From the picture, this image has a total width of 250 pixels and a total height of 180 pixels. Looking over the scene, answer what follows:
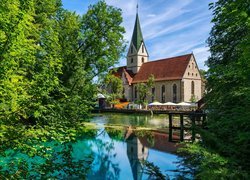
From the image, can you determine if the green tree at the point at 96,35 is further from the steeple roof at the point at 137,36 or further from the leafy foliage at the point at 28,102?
the steeple roof at the point at 137,36

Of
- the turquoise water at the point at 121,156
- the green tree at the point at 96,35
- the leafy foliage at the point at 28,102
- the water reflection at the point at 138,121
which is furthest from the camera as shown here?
the water reflection at the point at 138,121

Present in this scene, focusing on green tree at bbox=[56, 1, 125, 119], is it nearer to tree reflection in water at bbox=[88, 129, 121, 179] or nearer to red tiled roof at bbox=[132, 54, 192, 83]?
tree reflection in water at bbox=[88, 129, 121, 179]

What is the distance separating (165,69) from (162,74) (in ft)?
4.66

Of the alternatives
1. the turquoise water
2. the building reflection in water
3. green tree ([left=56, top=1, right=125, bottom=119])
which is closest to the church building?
the turquoise water

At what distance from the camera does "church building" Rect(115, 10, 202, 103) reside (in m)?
61.1

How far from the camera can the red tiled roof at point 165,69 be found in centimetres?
6191

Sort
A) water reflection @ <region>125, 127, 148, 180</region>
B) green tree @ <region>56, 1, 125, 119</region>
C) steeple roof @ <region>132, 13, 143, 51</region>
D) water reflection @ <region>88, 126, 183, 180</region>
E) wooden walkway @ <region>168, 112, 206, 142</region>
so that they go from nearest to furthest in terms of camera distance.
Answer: wooden walkway @ <region>168, 112, 206, 142</region>
water reflection @ <region>88, 126, 183, 180</region>
water reflection @ <region>125, 127, 148, 180</region>
green tree @ <region>56, 1, 125, 119</region>
steeple roof @ <region>132, 13, 143, 51</region>

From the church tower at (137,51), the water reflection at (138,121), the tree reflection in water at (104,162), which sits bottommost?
the tree reflection in water at (104,162)

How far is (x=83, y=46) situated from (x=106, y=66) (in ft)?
8.39

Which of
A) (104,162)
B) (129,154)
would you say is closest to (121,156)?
(129,154)

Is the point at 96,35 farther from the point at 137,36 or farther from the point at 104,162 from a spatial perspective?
the point at 137,36

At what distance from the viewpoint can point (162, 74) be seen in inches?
2591

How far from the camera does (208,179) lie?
3963mm

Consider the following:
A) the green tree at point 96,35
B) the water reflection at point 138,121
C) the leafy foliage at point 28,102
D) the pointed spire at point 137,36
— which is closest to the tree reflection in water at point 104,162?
the green tree at point 96,35
